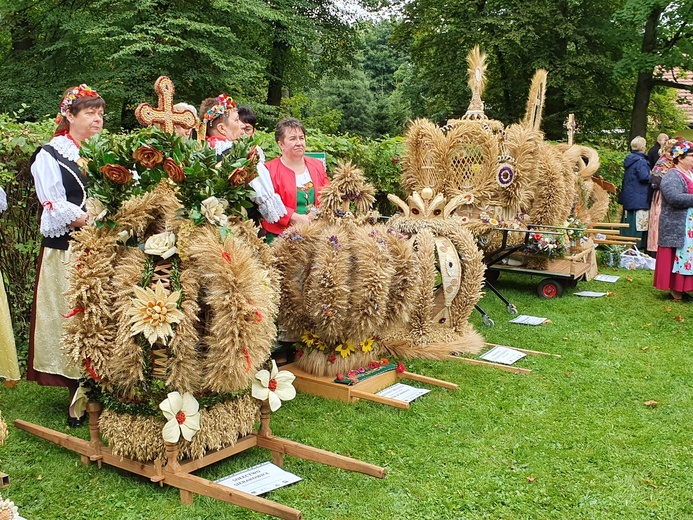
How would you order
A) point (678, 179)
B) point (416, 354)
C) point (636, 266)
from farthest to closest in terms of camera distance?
1. point (636, 266)
2. point (678, 179)
3. point (416, 354)

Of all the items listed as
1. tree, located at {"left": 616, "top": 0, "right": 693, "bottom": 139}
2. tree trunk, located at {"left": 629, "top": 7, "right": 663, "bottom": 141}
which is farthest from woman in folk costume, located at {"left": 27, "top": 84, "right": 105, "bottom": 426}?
tree trunk, located at {"left": 629, "top": 7, "right": 663, "bottom": 141}

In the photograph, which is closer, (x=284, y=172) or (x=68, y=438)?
(x=68, y=438)

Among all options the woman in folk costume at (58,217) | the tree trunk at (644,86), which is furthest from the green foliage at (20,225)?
the tree trunk at (644,86)

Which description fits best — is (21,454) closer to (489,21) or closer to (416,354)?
(416,354)

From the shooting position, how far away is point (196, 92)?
1325 centimetres

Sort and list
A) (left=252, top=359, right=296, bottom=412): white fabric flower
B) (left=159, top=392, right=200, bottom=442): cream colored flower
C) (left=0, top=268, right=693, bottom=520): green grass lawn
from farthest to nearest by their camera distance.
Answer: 1. (left=252, top=359, right=296, bottom=412): white fabric flower
2. (left=0, top=268, right=693, bottom=520): green grass lawn
3. (left=159, top=392, right=200, bottom=442): cream colored flower

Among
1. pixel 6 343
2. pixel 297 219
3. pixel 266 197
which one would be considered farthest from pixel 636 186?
pixel 6 343

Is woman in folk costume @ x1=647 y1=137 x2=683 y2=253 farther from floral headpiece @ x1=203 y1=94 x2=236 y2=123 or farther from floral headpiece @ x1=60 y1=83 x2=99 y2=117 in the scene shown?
floral headpiece @ x1=60 y1=83 x2=99 y2=117

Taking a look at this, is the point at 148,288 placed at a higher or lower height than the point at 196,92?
lower

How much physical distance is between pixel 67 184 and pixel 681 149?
21.9 feet

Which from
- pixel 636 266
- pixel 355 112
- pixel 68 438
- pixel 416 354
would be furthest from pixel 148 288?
pixel 355 112

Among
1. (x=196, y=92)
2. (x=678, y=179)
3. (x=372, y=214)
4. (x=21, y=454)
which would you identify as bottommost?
(x=21, y=454)

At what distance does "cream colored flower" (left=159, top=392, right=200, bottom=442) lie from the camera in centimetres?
294

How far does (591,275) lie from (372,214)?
19.9 ft
